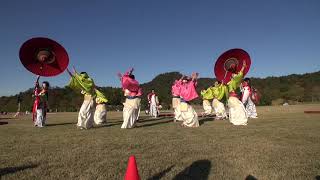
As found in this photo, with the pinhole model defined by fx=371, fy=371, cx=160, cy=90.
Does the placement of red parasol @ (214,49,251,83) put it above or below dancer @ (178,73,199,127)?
above

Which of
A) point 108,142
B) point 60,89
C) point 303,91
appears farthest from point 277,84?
point 108,142

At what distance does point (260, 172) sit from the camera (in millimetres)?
6000

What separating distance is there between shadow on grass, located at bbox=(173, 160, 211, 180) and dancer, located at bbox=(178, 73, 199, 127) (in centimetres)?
853

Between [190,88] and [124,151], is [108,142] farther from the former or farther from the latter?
[190,88]

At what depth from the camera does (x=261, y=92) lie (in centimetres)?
7806

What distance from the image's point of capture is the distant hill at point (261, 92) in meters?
61.2

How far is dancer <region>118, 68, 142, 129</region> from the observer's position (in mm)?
14859

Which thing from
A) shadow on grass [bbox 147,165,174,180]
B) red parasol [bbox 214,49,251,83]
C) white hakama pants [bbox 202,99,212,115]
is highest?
red parasol [bbox 214,49,251,83]

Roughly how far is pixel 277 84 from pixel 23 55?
80.9 metres

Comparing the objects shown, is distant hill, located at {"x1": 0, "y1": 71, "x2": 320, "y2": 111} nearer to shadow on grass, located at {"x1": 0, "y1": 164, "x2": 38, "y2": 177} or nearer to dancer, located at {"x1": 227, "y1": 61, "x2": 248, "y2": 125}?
dancer, located at {"x1": 227, "y1": 61, "x2": 248, "y2": 125}

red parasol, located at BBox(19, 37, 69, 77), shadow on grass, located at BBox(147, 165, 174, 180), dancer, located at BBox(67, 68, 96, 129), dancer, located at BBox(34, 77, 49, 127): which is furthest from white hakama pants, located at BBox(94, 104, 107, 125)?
shadow on grass, located at BBox(147, 165, 174, 180)

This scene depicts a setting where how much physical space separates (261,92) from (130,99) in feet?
220

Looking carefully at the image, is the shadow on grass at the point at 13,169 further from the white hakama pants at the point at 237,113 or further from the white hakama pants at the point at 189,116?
Result: the white hakama pants at the point at 237,113

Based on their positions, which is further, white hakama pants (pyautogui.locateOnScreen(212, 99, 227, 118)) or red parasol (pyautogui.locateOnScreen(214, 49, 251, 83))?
white hakama pants (pyautogui.locateOnScreen(212, 99, 227, 118))
